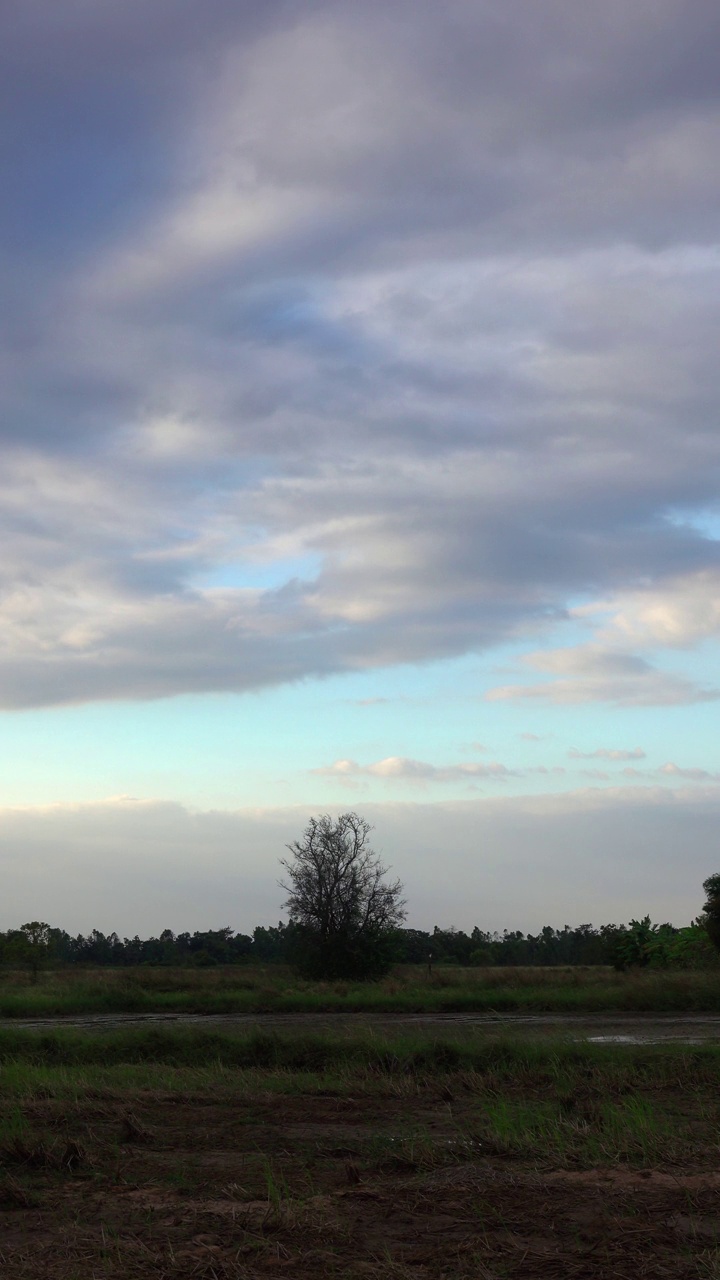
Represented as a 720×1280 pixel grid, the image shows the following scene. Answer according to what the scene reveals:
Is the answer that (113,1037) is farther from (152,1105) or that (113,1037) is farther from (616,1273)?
(616,1273)

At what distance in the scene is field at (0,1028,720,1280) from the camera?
5.75 metres

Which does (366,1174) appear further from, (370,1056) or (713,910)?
(713,910)

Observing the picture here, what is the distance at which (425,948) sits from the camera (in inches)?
4008

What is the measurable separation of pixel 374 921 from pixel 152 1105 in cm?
4191

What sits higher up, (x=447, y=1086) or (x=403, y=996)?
(x=447, y=1086)

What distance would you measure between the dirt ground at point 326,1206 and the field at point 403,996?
24470 mm

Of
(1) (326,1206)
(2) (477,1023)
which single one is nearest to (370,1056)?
Answer: (1) (326,1206)

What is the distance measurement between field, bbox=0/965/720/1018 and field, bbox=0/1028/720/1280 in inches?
755

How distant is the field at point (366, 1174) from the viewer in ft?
18.9

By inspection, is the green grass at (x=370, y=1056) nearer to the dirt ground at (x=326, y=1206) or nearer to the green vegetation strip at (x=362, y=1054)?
the green vegetation strip at (x=362, y=1054)

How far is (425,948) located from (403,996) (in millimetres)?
67806

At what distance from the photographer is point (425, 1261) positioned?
5.68 meters

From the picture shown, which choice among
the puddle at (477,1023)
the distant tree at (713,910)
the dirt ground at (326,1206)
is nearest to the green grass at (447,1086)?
the dirt ground at (326,1206)

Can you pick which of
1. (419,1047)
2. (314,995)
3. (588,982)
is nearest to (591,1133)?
(419,1047)
